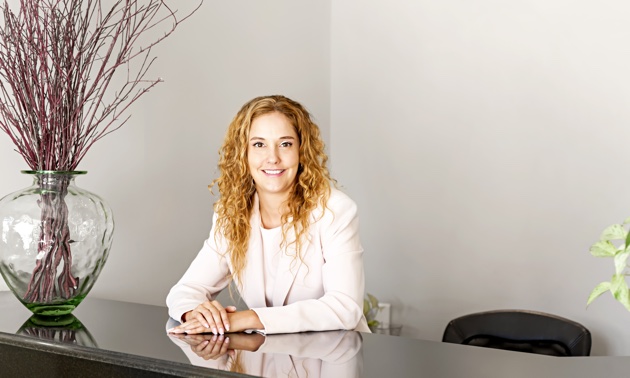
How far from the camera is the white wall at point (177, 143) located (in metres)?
2.58

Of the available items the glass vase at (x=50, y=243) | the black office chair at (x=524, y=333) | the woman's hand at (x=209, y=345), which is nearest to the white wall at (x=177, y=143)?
the glass vase at (x=50, y=243)

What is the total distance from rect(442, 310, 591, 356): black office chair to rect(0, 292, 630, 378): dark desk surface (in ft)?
2.76

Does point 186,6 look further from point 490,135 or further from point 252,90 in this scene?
point 490,135

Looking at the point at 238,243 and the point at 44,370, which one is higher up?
the point at 238,243

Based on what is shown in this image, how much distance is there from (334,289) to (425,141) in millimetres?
1416

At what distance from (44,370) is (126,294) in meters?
0.89

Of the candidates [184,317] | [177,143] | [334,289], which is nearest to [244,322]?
[184,317]

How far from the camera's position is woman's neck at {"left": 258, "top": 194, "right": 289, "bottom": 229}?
229cm

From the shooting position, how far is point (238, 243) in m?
2.26

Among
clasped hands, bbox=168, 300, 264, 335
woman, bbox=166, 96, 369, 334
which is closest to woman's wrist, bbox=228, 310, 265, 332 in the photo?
clasped hands, bbox=168, 300, 264, 335

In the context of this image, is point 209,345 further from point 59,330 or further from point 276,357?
point 59,330

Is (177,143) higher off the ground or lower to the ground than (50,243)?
higher

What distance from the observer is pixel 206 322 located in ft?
6.17

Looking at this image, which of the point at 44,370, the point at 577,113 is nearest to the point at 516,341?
the point at 577,113
